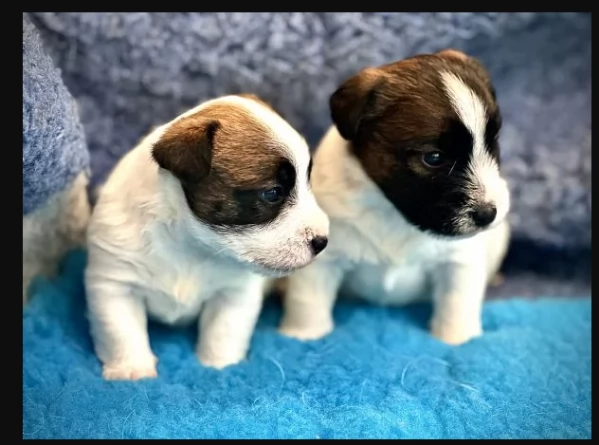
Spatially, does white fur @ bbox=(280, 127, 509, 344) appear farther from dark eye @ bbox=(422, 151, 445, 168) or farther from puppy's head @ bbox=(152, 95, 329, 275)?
puppy's head @ bbox=(152, 95, 329, 275)

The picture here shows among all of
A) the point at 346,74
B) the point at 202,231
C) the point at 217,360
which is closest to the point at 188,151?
the point at 202,231

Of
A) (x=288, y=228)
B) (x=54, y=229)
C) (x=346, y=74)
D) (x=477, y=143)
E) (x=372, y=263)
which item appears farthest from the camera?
(x=346, y=74)

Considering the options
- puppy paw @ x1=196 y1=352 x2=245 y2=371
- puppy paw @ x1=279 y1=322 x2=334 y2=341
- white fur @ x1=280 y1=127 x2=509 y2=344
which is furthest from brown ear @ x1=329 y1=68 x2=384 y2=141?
puppy paw @ x1=196 y1=352 x2=245 y2=371

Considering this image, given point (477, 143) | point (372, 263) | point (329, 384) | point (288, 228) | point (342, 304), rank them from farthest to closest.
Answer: point (342, 304)
point (372, 263)
point (329, 384)
point (477, 143)
point (288, 228)

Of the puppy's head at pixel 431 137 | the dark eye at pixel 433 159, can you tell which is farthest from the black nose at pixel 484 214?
the dark eye at pixel 433 159

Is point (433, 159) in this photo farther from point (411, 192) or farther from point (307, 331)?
point (307, 331)

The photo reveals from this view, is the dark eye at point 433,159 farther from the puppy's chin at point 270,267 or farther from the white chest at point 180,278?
the white chest at point 180,278
